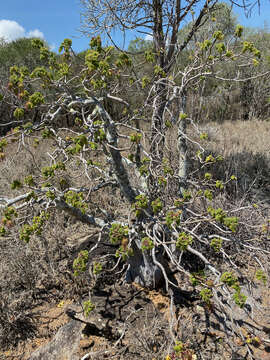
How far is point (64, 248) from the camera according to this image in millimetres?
3344

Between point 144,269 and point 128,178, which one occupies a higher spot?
point 128,178

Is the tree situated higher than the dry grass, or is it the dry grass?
the tree

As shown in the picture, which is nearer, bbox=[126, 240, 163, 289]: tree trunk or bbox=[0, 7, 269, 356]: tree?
bbox=[0, 7, 269, 356]: tree

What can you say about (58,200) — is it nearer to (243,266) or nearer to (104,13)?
(243,266)

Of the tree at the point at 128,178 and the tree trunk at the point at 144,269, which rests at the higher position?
the tree at the point at 128,178

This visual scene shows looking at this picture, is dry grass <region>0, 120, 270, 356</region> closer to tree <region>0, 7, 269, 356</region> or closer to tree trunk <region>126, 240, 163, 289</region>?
tree <region>0, 7, 269, 356</region>

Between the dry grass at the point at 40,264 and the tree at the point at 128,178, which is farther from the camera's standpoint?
the dry grass at the point at 40,264

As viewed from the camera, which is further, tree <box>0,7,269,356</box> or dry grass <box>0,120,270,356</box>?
dry grass <box>0,120,270,356</box>

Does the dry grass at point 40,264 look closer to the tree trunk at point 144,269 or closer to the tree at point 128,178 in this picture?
the tree at point 128,178

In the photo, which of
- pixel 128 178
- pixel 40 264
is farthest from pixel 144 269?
pixel 40 264

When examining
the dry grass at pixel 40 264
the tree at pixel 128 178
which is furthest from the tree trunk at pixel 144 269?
the dry grass at pixel 40 264

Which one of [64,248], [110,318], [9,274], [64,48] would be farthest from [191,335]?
[64,48]

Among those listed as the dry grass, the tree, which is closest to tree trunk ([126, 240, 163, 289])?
the tree

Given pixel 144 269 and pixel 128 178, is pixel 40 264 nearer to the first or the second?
pixel 144 269
